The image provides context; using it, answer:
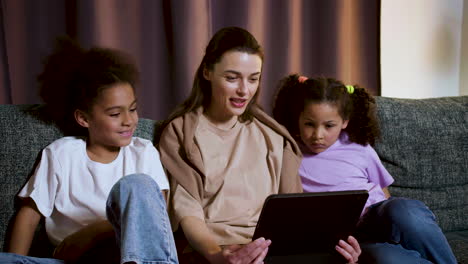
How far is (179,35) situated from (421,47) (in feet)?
4.33

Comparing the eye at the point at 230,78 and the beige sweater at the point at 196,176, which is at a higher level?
the eye at the point at 230,78

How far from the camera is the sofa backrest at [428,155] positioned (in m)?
1.79

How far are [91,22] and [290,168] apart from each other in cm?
93

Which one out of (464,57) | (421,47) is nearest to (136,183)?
(421,47)

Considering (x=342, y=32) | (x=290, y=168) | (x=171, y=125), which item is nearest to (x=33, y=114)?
(x=171, y=125)

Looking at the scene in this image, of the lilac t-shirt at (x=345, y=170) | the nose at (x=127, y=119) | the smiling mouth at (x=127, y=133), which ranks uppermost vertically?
the nose at (x=127, y=119)

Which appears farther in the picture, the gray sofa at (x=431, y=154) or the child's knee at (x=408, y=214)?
the gray sofa at (x=431, y=154)

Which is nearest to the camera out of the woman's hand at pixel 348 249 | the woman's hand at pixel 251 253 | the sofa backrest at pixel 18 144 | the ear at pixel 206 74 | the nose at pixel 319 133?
the woman's hand at pixel 251 253

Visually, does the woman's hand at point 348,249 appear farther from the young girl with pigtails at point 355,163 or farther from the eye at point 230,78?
the eye at point 230,78

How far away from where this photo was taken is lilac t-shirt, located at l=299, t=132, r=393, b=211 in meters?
1.59

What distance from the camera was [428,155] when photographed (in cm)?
181

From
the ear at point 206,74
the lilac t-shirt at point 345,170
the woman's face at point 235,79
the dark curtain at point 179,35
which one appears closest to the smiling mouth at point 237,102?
the woman's face at point 235,79

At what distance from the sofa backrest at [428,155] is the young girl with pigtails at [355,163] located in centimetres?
10

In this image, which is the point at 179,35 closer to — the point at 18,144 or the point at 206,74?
the point at 206,74
